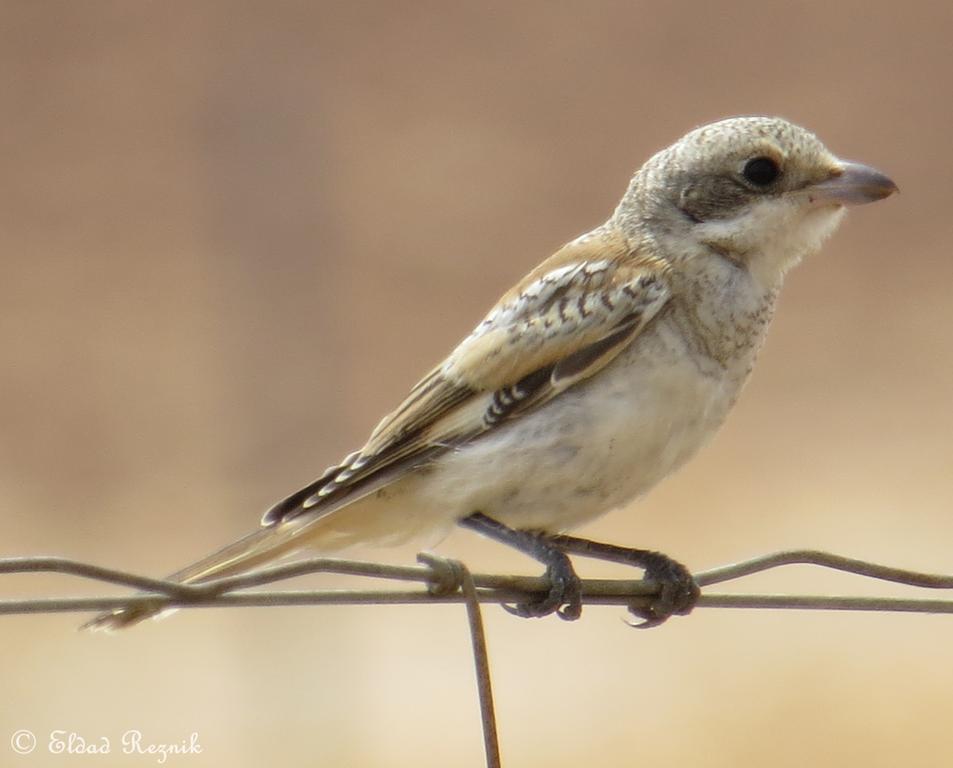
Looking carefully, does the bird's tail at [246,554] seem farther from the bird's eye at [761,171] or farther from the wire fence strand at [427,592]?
the bird's eye at [761,171]

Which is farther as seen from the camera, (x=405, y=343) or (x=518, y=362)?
(x=405, y=343)

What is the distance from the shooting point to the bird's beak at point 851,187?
4.35 m

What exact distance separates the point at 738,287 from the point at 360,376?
10.1m

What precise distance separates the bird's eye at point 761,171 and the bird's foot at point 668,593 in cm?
100

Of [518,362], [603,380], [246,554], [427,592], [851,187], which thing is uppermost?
[851,187]

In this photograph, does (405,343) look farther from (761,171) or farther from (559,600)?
(559,600)

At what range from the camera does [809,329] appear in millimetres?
15305

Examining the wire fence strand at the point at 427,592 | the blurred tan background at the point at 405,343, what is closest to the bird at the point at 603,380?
the wire fence strand at the point at 427,592

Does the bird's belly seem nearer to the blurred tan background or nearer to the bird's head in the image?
the bird's head

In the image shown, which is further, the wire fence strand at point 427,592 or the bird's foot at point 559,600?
the bird's foot at point 559,600

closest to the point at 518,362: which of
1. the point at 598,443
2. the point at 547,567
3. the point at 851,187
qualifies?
the point at 598,443

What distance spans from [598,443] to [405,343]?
10.8 metres

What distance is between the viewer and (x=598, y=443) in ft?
13.0

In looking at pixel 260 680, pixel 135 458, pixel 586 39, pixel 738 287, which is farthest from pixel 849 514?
pixel 738 287
